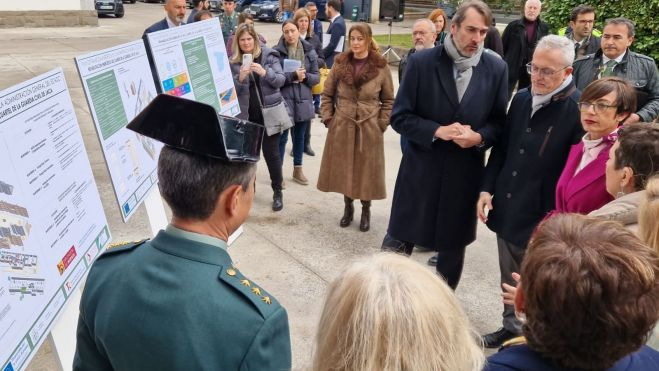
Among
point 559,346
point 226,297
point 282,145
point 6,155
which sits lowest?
point 282,145

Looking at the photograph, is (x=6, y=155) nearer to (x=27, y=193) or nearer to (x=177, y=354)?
(x=27, y=193)

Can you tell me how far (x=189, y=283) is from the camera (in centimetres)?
132

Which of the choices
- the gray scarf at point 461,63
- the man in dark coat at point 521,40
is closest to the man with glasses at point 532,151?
the gray scarf at point 461,63

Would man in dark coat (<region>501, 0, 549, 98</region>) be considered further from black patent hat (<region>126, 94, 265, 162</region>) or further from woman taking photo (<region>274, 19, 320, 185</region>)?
black patent hat (<region>126, 94, 265, 162</region>)

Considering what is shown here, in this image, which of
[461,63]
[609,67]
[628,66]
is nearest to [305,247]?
[461,63]

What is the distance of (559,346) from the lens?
4.33 ft

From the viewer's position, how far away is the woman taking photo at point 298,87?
18.5 ft

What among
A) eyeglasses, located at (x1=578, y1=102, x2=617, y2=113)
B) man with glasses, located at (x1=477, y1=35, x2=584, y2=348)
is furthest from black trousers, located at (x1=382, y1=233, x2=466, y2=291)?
eyeglasses, located at (x1=578, y1=102, x2=617, y2=113)

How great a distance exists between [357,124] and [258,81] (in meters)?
1.05

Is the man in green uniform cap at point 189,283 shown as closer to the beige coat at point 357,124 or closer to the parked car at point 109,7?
the beige coat at point 357,124

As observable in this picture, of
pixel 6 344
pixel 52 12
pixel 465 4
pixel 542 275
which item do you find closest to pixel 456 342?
pixel 542 275

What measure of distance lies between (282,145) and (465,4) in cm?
301

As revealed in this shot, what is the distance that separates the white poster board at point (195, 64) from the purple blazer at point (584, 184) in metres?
2.32

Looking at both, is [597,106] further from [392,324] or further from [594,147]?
[392,324]
